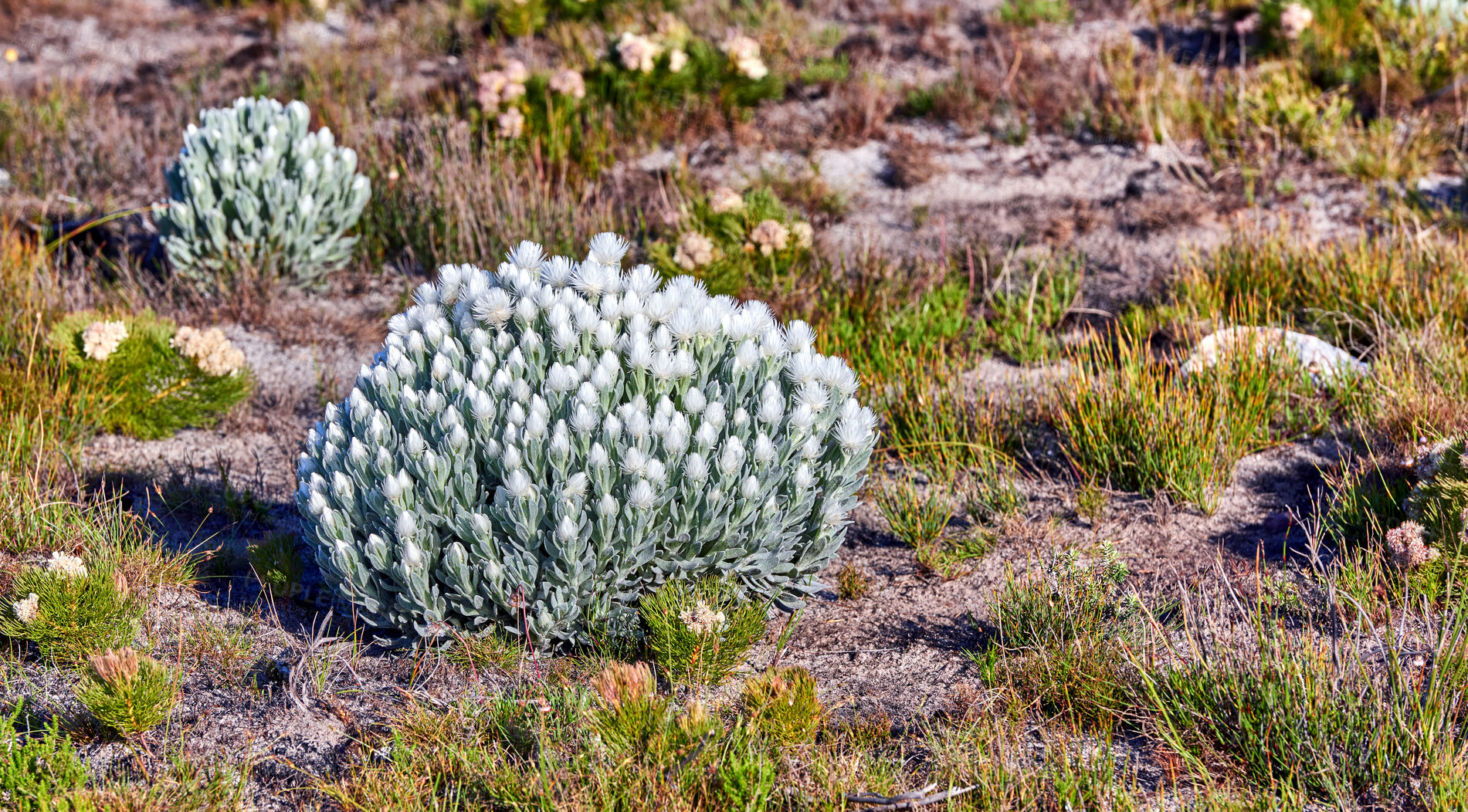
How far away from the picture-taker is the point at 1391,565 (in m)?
3.27

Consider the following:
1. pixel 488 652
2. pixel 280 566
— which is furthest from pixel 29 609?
pixel 488 652

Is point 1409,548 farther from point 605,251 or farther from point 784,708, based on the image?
point 605,251

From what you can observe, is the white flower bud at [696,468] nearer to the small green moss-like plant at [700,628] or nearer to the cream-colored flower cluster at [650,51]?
the small green moss-like plant at [700,628]

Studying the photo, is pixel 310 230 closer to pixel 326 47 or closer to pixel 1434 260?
pixel 326 47

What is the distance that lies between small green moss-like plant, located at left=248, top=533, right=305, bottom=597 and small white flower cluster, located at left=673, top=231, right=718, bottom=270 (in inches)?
89.8

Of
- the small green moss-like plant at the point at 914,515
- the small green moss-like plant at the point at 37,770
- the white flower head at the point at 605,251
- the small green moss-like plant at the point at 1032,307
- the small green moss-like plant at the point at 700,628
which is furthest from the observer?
the small green moss-like plant at the point at 1032,307

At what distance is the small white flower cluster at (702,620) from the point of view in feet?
9.60

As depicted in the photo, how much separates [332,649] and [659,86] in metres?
4.91

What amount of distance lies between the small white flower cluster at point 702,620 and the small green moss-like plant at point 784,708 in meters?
0.17

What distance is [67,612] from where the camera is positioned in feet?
9.86

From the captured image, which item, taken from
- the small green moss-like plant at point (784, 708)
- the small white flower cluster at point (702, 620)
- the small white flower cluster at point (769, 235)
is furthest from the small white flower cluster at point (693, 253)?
the small green moss-like plant at point (784, 708)

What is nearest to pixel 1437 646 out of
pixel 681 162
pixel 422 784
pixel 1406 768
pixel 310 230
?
pixel 1406 768

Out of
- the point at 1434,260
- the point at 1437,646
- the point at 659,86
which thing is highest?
the point at 659,86

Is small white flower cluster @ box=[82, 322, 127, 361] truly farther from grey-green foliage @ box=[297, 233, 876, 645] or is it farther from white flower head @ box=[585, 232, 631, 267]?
white flower head @ box=[585, 232, 631, 267]
